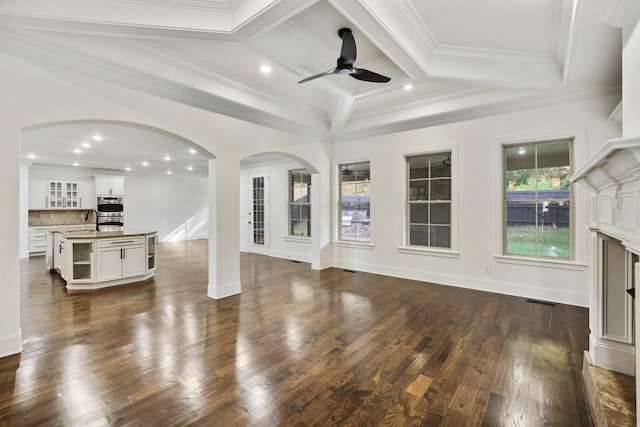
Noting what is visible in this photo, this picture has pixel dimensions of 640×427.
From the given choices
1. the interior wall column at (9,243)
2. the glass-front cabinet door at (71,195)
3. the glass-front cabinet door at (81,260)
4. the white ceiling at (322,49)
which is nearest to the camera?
the white ceiling at (322,49)

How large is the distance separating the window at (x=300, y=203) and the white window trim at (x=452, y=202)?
266 centimetres

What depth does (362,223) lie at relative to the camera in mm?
6242

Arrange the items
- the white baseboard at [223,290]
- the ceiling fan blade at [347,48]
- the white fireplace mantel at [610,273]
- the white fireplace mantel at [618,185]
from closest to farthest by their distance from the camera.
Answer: the white fireplace mantel at [618,185] → the white fireplace mantel at [610,273] → the ceiling fan blade at [347,48] → the white baseboard at [223,290]

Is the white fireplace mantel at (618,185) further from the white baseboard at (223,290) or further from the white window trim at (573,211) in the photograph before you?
the white baseboard at (223,290)

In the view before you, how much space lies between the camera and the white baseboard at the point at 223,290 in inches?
172

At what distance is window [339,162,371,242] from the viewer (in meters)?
6.18

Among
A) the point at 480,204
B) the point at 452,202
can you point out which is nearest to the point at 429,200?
the point at 452,202

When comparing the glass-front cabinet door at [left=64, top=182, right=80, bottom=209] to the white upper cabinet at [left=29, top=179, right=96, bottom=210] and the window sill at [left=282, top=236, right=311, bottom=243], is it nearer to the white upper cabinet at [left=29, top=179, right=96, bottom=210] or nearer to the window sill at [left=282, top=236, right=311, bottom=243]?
the white upper cabinet at [left=29, top=179, right=96, bottom=210]

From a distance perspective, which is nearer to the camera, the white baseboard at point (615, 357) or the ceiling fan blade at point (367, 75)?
the white baseboard at point (615, 357)

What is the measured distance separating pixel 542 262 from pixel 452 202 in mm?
1492

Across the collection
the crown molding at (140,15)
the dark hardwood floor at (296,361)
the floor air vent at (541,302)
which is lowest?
the dark hardwood floor at (296,361)

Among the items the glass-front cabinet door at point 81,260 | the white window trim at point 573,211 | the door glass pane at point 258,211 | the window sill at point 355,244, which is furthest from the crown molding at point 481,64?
the door glass pane at point 258,211

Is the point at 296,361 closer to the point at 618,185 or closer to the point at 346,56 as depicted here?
the point at 618,185

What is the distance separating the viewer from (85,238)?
4.77 m
